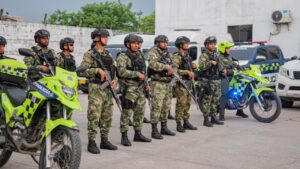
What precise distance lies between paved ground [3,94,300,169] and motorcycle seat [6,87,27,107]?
941 mm

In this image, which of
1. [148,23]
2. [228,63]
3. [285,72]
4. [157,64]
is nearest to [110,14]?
[148,23]

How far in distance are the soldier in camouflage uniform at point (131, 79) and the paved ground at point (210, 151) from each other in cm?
48

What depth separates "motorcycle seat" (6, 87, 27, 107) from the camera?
4836mm

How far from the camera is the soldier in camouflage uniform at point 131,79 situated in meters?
6.71

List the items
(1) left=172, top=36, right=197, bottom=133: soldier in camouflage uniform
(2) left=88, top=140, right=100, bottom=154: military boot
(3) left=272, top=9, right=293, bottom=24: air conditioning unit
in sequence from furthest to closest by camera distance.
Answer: (3) left=272, top=9, right=293, bottom=24: air conditioning unit < (1) left=172, top=36, right=197, bottom=133: soldier in camouflage uniform < (2) left=88, top=140, right=100, bottom=154: military boot

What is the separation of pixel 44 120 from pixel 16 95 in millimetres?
539

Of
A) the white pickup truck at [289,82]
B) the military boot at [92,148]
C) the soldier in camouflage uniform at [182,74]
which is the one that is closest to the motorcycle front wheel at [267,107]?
the soldier in camouflage uniform at [182,74]

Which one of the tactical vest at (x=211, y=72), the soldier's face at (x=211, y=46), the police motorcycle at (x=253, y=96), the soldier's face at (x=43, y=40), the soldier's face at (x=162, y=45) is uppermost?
the soldier's face at (x=43, y=40)

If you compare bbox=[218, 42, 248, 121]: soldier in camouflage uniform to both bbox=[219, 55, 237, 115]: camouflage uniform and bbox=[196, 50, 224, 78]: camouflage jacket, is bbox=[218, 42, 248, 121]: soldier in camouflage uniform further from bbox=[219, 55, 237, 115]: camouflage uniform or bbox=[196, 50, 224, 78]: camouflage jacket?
bbox=[196, 50, 224, 78]: camouflage jacket

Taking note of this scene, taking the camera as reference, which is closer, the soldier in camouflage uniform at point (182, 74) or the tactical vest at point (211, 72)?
the soldier in camouflage uniform at point (182, 74)

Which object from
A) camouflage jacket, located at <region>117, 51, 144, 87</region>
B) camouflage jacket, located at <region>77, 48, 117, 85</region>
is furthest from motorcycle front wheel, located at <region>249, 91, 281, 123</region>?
camouflage jacket, located at <region>77, 48, 117, 85</region>

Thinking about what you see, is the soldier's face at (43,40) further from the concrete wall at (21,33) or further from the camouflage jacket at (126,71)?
the concrete wall at (21,33)

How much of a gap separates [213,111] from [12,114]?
16.7 feet

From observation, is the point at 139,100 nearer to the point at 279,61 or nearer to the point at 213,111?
the point at 213,111
